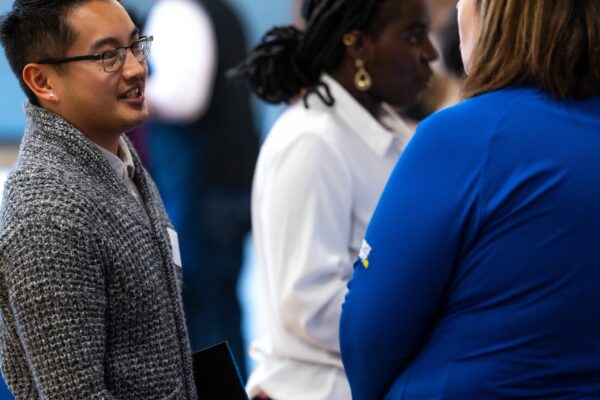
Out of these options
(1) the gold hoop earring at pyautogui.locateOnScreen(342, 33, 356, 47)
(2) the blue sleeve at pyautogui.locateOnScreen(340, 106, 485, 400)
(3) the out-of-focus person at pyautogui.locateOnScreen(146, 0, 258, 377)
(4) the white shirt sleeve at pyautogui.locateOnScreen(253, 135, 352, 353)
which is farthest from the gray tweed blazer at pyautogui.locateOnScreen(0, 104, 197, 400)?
(3) the out-of-focus person at pyautogui.locateOnScreen(146, 0, 258, 377)

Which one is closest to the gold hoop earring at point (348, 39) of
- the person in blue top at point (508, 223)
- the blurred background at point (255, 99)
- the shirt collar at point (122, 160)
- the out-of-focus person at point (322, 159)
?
the out-of-focus person at point (322, 159)

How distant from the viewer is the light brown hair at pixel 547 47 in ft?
4.32

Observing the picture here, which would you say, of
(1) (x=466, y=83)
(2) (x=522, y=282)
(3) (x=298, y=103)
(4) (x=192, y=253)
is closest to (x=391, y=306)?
(2) (x=522, y=282)

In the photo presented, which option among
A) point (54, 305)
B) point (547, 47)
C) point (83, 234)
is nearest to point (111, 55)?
point (83, 234)

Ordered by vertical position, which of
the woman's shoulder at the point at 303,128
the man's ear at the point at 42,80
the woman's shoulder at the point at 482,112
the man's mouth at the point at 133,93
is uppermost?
the man's ear at the point at 42,80

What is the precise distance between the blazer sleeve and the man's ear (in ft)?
0.79

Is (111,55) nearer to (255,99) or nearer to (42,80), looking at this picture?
(42,80)

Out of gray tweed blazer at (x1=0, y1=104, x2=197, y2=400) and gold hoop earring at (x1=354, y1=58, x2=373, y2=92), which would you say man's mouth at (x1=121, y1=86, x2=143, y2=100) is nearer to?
gray tweed blazer at (x1=0, y1=104, x2=197, y2=400)

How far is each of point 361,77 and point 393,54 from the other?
99 mm

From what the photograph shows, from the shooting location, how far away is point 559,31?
1316mm

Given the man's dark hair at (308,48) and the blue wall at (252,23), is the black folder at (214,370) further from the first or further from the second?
the blue wall at (252,23)

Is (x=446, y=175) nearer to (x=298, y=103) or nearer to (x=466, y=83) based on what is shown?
(x=466, y=83)

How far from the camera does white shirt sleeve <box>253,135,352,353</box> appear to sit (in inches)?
83.9

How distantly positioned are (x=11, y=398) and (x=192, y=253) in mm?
2430
